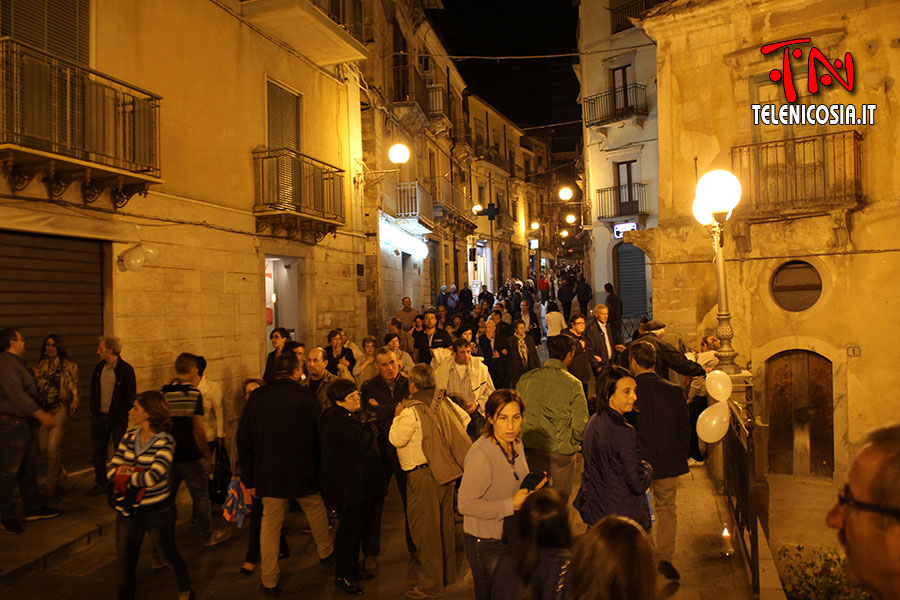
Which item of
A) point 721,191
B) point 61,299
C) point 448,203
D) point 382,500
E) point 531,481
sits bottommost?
point 382,500

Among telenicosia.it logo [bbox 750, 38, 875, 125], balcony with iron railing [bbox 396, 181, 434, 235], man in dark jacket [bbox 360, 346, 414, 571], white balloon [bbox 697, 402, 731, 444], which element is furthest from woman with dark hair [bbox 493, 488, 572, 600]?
balcony with iron railing [bbox 396, 181, 434, 235]

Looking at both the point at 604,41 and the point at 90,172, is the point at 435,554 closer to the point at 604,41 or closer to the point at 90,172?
the point at 90,172

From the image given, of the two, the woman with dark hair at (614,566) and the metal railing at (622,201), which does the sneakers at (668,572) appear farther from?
the metal railing at (622,201)

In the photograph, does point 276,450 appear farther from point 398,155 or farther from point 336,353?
point 398,155

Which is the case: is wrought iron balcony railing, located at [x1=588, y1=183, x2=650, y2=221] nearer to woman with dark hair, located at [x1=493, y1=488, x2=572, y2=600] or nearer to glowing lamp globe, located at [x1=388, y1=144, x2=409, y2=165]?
glowing lamp globe, located at [x1=388, y1=144, x2=409, y2=165]

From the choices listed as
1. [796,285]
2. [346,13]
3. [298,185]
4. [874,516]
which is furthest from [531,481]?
[346,13]

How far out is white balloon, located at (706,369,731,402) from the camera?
621 cm

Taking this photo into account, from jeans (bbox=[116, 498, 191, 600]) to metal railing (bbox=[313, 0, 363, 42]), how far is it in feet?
38.8

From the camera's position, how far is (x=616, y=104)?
2572cm

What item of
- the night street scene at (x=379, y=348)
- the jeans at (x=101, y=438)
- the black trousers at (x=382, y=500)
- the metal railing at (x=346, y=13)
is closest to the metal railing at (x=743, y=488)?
the night street scene at (x=379, y=348)

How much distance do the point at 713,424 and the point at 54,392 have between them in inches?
286

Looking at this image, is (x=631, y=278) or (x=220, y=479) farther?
(x=631, y=278)

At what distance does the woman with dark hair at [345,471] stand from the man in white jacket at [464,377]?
2.28 meters

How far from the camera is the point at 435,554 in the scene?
5.08 m
